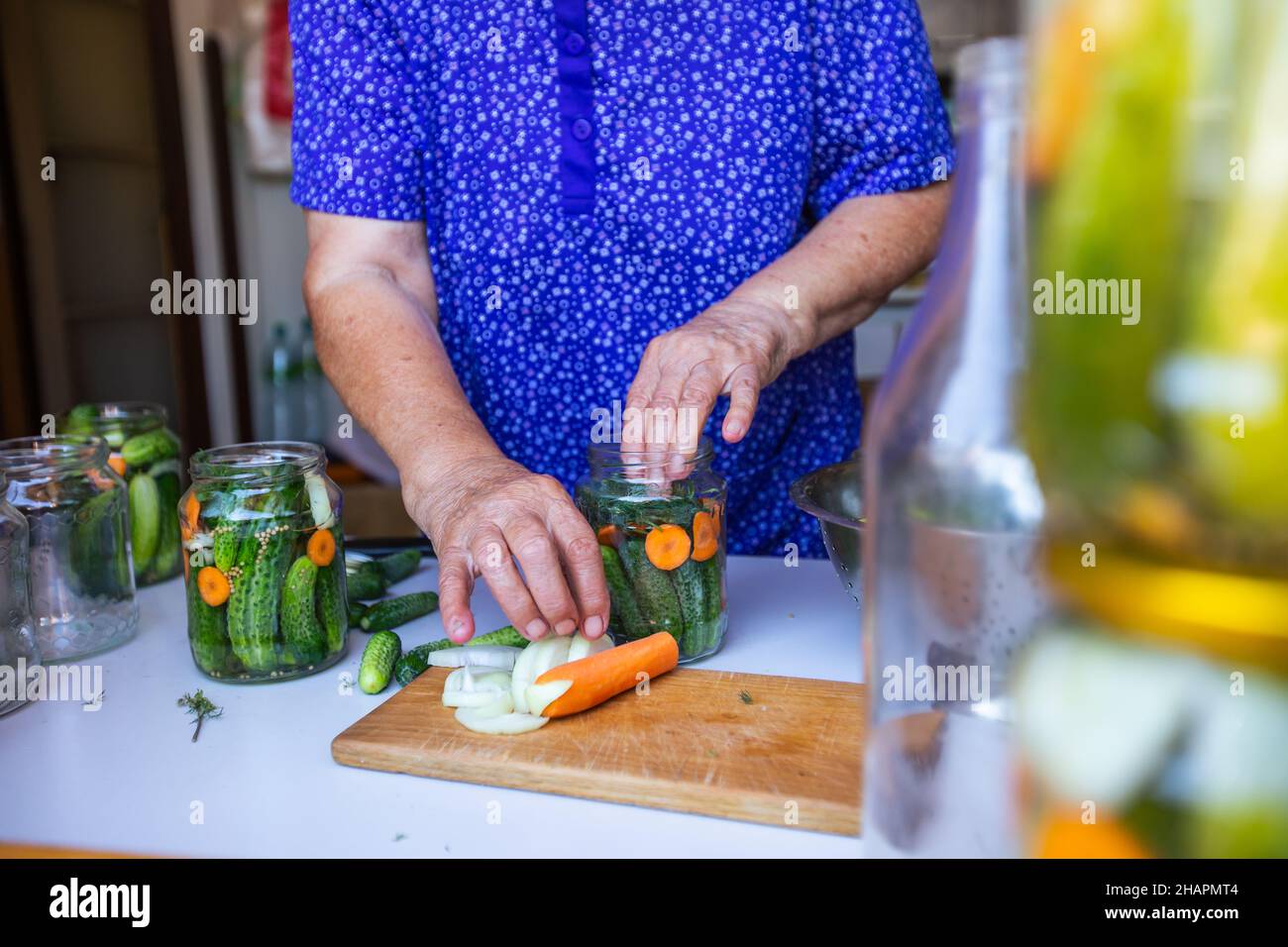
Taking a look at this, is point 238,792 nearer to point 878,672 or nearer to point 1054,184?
point 878,672

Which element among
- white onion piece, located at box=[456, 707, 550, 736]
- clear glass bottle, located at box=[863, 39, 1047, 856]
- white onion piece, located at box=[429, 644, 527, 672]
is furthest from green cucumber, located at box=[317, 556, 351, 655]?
clear glass bottle, located at box=[863, 39, 1047, 856]

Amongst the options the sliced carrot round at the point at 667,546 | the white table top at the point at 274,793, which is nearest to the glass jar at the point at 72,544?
the white table top at the point at 274,793

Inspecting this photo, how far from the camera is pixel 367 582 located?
4.28 feet

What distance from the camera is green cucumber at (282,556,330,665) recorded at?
1.03m

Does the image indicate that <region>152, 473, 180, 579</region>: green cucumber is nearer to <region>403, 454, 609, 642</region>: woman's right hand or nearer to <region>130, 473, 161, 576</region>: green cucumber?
<region>130, 473, 161, 576</region>: green cucumber

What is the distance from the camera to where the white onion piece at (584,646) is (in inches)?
38.3

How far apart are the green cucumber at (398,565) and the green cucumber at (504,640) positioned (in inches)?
12.8

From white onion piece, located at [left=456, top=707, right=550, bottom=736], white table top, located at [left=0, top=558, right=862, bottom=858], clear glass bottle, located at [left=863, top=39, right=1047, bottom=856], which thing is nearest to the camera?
clear glass bottle, located at [left=863, top=39, right=1047, bottom=856]

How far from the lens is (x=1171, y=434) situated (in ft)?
0.86

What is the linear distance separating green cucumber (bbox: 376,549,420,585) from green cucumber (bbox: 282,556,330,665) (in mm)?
294

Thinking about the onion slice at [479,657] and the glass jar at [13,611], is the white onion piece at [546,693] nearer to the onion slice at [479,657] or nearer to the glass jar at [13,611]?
the onion slice at [479,657]
